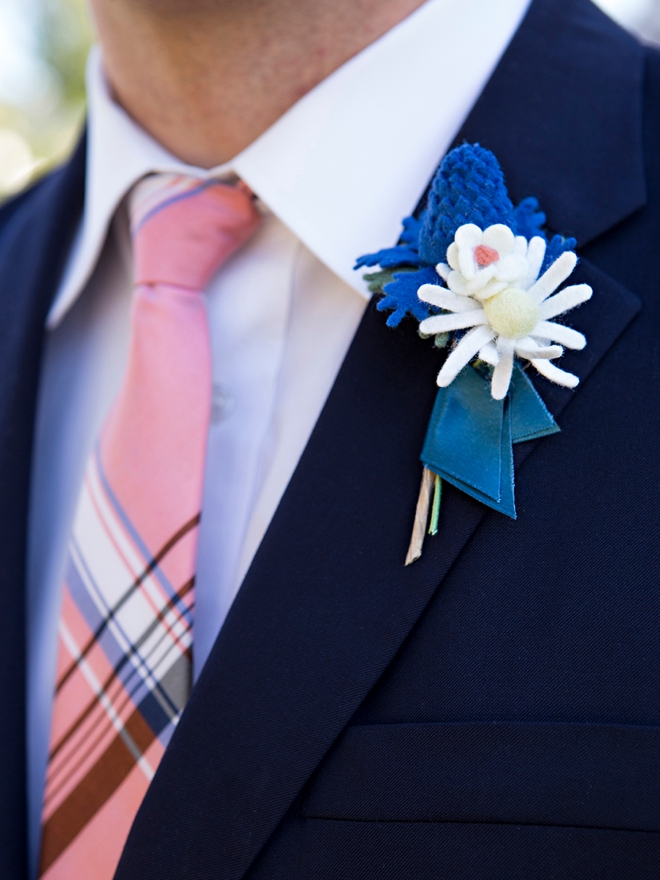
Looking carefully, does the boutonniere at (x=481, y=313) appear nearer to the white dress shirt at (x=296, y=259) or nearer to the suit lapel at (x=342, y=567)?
the suit lapel at (x=342, y=567)

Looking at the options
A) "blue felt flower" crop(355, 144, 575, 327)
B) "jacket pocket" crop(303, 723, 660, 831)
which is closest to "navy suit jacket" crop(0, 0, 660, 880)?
"jacket pocket" crop(303, 723, 660, 831)

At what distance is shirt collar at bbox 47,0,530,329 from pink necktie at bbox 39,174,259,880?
14 cm

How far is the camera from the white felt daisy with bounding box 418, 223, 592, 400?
2.60 feet

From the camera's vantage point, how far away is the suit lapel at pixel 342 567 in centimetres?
83

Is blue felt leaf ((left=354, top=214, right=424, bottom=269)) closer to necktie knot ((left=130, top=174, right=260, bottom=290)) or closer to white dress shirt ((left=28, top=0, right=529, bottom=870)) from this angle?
white dress shirt ((left=28, top=0, right=529, bottom=870))

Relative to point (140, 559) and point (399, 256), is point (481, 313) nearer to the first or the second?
point (399, 256)

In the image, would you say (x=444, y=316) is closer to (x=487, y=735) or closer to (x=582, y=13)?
(x=487, y=735)

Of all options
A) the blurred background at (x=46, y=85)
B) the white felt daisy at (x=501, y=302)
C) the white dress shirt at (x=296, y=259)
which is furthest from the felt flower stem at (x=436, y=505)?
the blurred background at (x=46, y=85)

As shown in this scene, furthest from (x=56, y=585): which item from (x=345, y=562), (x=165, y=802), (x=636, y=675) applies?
(x=636, y=675)

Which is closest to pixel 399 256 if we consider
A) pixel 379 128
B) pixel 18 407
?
pixel 379 128

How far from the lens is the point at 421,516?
2.83 ft

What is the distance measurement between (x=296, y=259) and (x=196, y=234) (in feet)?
0.54

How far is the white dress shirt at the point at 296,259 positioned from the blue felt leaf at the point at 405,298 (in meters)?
0.20

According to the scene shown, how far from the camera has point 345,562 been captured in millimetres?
883
